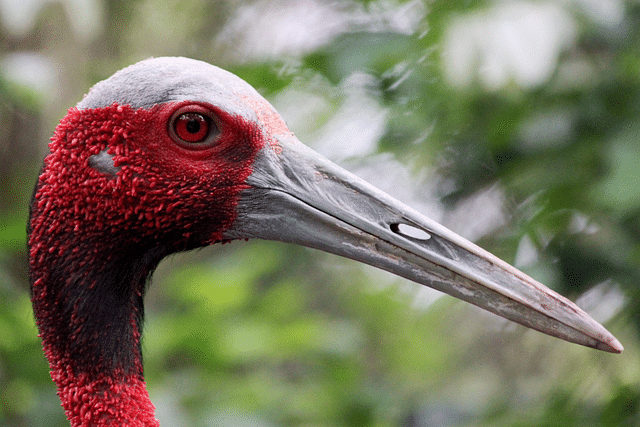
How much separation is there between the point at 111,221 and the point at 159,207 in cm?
14

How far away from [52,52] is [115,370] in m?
3.85

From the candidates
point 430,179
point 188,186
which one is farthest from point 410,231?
point 430,179

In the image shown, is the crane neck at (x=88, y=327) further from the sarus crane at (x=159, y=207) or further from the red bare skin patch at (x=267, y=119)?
the red bare skin patch at (x=267, y=119)

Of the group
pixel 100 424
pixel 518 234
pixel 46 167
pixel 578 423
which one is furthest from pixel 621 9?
pixel 100 424

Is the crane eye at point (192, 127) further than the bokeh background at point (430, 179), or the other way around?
the bokeh background at point (430, 179)

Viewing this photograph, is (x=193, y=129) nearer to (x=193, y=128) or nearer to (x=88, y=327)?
(x=193, y=128)

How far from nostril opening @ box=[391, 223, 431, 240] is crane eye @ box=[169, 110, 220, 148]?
1.86 feet

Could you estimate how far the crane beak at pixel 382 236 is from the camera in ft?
5.59

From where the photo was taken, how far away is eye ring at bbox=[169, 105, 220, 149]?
185 centimetres

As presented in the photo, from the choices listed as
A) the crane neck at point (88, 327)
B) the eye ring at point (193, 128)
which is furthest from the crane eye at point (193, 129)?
the crane neck at point (88, 327)

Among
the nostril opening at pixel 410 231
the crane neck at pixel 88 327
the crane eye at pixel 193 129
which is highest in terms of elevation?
the crane eye at pixel 193 129

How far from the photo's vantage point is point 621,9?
9.59ft

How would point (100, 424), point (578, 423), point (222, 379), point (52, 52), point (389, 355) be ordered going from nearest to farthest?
point (100, 424), point (578, 423), point (222, 379), point (52, 52), point (389, 355)

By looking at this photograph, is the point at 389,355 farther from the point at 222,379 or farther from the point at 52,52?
the point at 52,52
